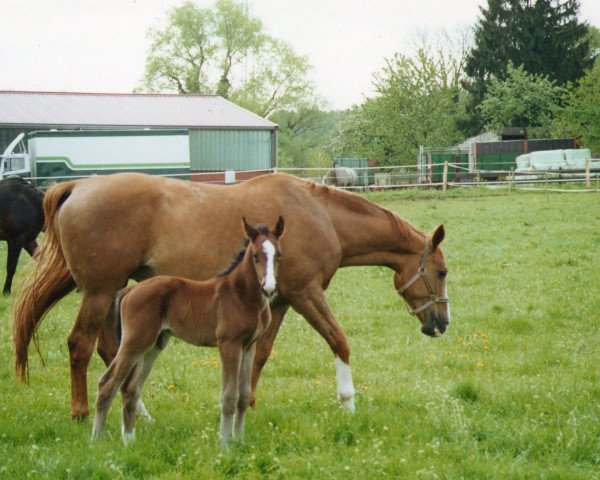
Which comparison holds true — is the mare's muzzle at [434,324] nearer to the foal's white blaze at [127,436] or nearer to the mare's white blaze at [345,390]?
the mare's white blaze at [345,390]

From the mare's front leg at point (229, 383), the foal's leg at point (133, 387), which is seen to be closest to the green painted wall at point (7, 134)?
the foal's leg at point (133, 387)

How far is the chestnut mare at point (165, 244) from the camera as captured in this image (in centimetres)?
669

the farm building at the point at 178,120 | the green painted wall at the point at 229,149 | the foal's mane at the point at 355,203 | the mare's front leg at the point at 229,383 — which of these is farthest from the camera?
the green painted wall at the point at 229,149

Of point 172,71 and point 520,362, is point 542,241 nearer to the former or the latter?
point 520,362

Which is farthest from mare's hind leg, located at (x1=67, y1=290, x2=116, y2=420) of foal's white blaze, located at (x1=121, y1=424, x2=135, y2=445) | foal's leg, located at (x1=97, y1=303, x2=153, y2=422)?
foal's white blaze, located at (x1=121, y1=424, x2=135, y2=445)

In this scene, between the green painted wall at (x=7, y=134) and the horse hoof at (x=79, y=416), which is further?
the green painted wall at (x=7, y=134)

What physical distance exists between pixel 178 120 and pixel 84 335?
37.4 metres

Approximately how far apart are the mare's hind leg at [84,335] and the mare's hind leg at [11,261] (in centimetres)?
714

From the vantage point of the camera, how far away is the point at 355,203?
777 centimetres

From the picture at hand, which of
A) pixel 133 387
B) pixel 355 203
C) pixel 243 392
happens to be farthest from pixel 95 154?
pixel 243 392

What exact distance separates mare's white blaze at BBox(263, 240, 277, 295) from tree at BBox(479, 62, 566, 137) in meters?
52.8

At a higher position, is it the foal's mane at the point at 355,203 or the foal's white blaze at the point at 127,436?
the foal's mane at the point at 355,203

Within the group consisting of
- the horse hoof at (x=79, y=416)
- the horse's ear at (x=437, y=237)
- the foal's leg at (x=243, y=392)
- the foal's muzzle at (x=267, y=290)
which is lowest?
the horse hoof at (x=79, y=416)

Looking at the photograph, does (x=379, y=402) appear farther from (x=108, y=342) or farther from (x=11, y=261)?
(x=11, y=261)
